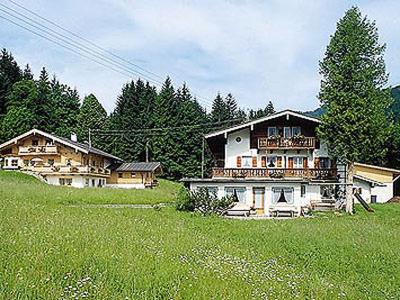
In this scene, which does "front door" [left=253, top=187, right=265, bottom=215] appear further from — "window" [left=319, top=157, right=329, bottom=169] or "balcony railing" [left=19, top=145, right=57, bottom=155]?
"balcony railing" [left=19, top=145, right=57, bottom=155]

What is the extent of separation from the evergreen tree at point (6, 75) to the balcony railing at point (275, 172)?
49614 millimetres

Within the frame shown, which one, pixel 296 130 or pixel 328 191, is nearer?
pixel 328 191

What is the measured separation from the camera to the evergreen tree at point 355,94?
32.9 m

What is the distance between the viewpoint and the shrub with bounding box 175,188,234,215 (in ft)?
93.8

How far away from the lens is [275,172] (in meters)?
36.1

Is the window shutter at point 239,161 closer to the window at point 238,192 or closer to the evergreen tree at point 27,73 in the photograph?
the window at point 238,192

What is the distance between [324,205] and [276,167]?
531cm

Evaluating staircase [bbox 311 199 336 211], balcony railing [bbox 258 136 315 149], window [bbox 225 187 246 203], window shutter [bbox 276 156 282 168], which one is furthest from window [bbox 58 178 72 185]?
staircase [bbox 311 199 336 211]

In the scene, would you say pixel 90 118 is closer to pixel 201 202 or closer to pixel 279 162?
pixel 279 162

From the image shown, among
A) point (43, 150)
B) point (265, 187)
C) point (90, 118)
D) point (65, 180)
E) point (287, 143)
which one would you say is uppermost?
point (90, 118)

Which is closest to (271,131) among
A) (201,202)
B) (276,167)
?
(276,167)

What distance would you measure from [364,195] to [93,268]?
4429 centimetres

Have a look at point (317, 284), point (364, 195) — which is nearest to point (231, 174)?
point (364, 195)

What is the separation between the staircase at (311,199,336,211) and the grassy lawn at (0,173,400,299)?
51.7 feet
